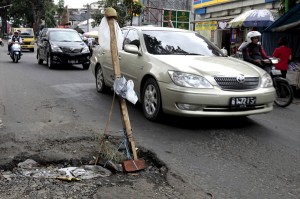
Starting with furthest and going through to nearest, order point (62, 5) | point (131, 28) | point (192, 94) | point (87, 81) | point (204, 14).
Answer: point (62, 5), point (204, 14), point (87, 81), point (131, 28), point (192, 94)

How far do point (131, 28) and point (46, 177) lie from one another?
436 cm

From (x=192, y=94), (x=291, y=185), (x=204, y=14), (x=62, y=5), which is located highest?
(x=62, y=5)

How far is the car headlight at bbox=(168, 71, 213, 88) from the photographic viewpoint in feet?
18.2

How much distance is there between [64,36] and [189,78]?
11394 mm

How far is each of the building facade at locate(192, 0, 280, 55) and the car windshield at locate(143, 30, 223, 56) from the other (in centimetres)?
1181

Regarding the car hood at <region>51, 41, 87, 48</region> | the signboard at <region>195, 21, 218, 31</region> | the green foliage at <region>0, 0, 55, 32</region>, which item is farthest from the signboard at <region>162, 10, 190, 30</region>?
the green foliage at <region>0, 0, 55, 32</region>

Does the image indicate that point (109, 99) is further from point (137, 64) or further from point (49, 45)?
point (49, 45)

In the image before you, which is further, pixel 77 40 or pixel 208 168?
pixel 77 40

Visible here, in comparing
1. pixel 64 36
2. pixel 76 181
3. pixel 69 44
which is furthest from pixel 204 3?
pixel 76 181

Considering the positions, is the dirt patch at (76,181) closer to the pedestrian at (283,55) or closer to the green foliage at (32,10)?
the pedestrian at (283,55)

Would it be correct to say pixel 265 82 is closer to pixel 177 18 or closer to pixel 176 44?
pixel 176 44

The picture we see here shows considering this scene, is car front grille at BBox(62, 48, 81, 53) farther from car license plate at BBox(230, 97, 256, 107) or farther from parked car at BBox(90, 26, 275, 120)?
car license plate at BBox(230, 97, 256, 107)

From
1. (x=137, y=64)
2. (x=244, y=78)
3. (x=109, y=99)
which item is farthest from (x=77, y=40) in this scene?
(x=244, y=78)

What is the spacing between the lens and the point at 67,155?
4551 millimetres
